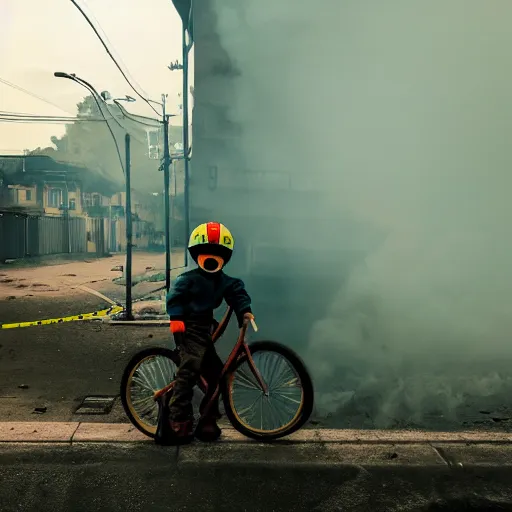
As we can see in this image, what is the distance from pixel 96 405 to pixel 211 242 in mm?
2246

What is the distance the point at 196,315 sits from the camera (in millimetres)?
4082

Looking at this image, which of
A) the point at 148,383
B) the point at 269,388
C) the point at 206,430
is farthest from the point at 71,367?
the point at 269,388

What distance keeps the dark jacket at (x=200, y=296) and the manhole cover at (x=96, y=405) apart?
157 cm

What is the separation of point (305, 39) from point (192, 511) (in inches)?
220

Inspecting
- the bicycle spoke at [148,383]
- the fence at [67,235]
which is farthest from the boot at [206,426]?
the fence at [67,235]

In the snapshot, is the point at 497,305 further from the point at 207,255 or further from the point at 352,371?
the point at 207,255

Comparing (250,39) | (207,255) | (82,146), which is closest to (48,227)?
(82,146)

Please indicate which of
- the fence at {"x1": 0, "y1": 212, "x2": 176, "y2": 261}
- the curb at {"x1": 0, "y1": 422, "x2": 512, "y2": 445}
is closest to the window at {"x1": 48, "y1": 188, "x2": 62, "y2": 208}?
the fence at {"x1": 0, "y1": 212, "x2": 176, "y2": 261}

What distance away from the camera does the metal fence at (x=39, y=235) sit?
27.0m

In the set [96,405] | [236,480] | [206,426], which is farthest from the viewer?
[96,405]

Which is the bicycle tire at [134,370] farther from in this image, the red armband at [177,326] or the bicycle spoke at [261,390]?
the bicycle spoke at [261,390]

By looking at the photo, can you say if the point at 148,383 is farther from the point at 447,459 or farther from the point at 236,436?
the point at 447,459

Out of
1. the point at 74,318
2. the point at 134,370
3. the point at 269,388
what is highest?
the point at 134,370

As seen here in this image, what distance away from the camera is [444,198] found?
698 cm
